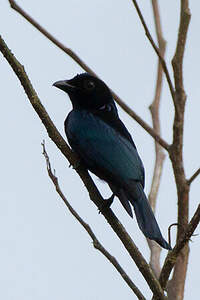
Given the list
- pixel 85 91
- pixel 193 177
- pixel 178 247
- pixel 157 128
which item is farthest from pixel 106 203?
pixel 85 91

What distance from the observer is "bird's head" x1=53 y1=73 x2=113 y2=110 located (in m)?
5.53

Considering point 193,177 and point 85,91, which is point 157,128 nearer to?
point 85,91

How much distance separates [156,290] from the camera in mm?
3402

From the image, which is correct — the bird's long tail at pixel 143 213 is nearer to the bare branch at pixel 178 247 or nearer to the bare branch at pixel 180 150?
the bare branch at pixel 180 150

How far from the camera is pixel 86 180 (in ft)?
13.5

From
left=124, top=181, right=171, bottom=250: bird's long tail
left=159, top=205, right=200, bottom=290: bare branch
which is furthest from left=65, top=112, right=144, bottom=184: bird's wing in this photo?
left=159, top=205, right=200, bottom=290: bare branch

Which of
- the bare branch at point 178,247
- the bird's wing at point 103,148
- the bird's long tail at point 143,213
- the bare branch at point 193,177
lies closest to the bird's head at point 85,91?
the bird's wing at point 103,148

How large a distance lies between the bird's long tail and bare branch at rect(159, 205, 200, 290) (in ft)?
1.39

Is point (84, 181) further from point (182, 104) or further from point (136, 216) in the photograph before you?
point (182, 104)

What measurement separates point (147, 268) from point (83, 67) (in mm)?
1715

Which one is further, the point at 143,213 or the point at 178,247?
the point at 143,213

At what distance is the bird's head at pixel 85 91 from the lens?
5.53 metres

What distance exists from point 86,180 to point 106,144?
0.81 metres

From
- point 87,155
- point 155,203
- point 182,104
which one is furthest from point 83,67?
point 155,203
